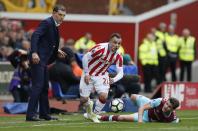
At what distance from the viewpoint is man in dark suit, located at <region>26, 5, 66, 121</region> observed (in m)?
17.1

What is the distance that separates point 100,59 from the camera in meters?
18.1

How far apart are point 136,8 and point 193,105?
47.8ft

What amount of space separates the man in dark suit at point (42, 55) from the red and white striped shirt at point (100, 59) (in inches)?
25.3

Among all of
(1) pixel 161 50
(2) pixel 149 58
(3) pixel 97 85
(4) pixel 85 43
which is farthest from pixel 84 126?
(1) pixel 161 50

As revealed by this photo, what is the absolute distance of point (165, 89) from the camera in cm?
2311

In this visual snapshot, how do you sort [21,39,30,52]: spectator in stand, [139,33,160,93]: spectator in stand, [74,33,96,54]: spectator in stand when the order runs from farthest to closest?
[139,33,160,93]: spectator in stand < [74,33,96,54]: spectator in stand < [21,39,30,52]: spectator in stand

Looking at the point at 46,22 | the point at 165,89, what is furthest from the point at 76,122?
the point at 165,89

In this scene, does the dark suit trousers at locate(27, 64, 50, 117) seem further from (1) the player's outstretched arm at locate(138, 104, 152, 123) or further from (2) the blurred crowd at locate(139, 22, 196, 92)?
(2) the blurred crowd at locate(139, 22, 196, 92)

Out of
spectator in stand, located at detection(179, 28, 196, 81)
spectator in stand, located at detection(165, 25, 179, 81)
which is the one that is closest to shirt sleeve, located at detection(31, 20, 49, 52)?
spectator in stand, located at detection(165, 25, 179, 81)

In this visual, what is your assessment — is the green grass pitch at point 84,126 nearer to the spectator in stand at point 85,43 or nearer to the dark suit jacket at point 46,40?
the dark suit jacket at point 46,40

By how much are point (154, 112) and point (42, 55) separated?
240cm

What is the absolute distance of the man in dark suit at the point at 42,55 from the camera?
17078 mm

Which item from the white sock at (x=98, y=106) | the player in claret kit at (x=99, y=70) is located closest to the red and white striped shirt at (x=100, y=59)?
the player in claret kit at (x=99, y=70)

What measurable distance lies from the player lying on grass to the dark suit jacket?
1.65 metres
